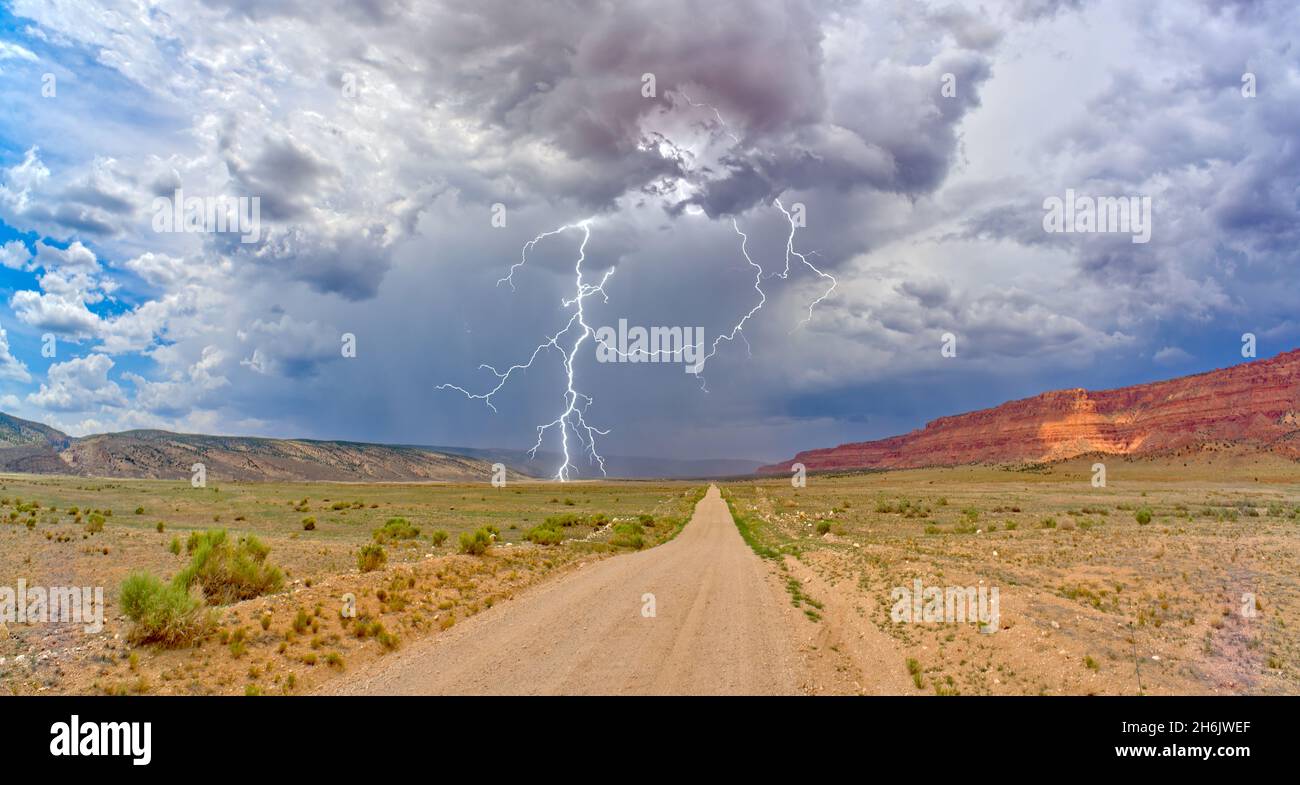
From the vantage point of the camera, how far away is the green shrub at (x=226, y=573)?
1645 cm

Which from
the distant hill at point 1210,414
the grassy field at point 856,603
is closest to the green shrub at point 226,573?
the grassy field at point 856,603

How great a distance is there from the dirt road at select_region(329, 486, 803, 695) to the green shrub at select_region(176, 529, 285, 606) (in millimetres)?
6446

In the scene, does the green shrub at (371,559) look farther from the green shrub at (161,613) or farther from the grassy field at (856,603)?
the green shrub at (161,613)

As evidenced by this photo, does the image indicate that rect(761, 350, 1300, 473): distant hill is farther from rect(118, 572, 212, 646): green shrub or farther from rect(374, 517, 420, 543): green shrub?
rect(118, 572, 212, 646): green shrub

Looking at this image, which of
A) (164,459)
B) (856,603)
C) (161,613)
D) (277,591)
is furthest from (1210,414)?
(164,459)

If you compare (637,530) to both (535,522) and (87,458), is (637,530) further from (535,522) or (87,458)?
(87,458)

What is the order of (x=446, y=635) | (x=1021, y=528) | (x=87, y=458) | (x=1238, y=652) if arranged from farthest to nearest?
(x=87, y=458) → (x=1021, y=528) → (x=446, y=635) → (x=1238, y=652)

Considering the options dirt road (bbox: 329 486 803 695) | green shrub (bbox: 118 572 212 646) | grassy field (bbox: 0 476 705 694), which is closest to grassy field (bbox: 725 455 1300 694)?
dirt road (bbox: 329 486 803 695)

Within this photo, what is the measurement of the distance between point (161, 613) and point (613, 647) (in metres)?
7.97
